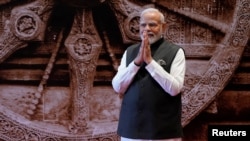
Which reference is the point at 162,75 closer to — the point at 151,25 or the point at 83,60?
the point at 151,25

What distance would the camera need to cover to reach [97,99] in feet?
9.85

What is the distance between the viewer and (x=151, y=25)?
183 cm

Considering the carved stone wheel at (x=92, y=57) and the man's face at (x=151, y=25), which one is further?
the carved stone wheel at (x=92, y=57)

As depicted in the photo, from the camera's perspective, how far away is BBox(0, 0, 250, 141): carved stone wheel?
2920 mm

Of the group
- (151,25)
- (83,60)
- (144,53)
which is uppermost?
(151,25)

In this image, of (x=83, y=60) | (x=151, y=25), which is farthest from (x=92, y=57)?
(x=151, y=25)

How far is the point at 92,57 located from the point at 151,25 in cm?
116

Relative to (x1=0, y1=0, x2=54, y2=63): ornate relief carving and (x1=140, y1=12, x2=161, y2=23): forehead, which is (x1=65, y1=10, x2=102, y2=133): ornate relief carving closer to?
(x1=0, y1=0, x2=54, y2=63): ornate relief carving

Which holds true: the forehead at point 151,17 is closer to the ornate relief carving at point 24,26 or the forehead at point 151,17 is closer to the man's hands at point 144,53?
the man's hands at point 144,53

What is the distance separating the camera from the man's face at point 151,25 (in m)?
1.82

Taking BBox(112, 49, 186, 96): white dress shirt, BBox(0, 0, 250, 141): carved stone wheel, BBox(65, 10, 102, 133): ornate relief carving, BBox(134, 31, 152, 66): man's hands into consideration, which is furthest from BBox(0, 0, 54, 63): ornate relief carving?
BBox(134, 31, 152, 66): man's hands

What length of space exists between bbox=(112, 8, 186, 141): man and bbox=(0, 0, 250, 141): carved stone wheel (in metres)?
1.09

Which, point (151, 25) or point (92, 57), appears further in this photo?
point (92, 57)

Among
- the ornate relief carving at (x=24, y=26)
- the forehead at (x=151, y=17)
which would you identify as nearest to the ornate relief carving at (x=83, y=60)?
the ornate relief carving at (x=24, y=26)
